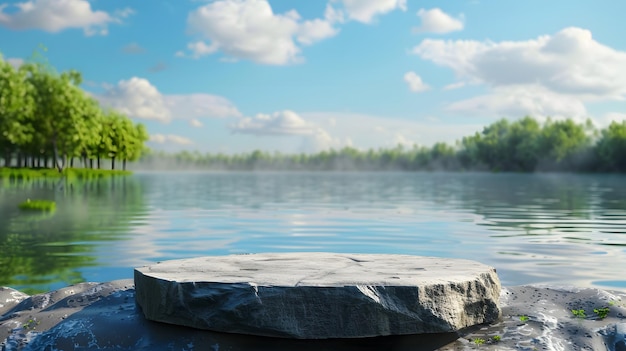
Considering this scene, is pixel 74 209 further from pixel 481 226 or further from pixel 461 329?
pixel 461 329

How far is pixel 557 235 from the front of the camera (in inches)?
604

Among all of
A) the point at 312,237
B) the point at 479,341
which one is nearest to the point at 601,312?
the point at 479,341

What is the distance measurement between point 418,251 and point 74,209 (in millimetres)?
15847

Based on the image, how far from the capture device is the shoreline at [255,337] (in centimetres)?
541

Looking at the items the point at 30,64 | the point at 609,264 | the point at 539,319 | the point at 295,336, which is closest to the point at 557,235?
the point at 609,264

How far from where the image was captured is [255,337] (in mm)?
5438

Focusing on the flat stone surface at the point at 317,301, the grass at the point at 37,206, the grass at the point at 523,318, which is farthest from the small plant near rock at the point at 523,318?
the grass at the point at 37,206

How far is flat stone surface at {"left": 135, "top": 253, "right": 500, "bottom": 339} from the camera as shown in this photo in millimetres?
5090

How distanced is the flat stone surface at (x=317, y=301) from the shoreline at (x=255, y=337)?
0.15m

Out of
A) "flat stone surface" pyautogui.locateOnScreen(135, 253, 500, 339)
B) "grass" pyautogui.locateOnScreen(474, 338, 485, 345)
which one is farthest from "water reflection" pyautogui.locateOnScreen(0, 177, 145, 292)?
"grass" pyautogui.locateOnScreen(474, 338, 485, 345)

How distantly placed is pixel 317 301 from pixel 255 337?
2.50 ft

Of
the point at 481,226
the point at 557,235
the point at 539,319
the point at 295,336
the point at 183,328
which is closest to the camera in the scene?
the point at 295,336

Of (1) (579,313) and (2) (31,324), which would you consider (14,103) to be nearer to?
(2) (31,324)

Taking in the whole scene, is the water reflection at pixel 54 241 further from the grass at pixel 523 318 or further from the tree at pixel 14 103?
the tree at pixel 14 103
